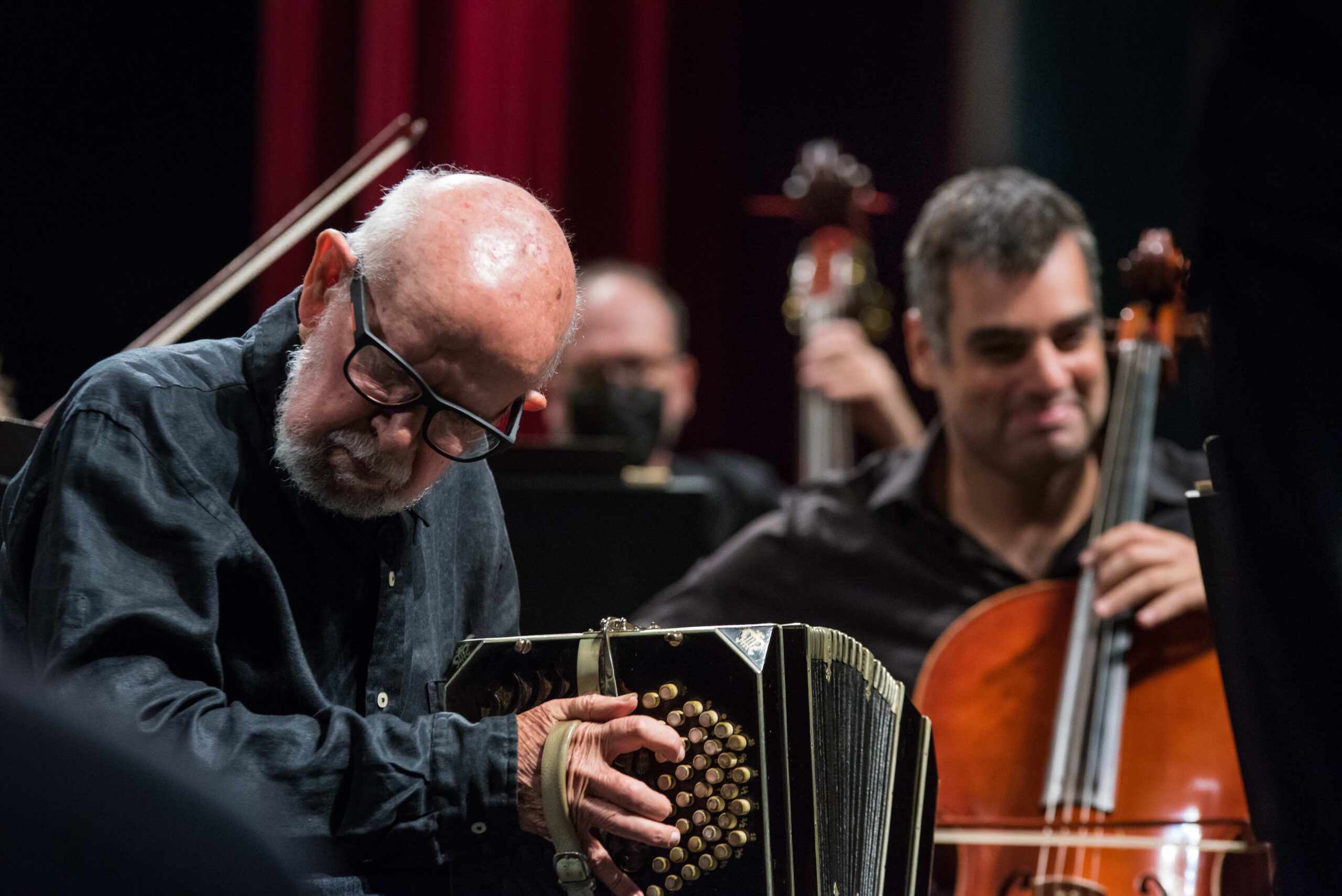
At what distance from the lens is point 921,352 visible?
2660mm

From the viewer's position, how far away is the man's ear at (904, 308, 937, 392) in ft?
8.58

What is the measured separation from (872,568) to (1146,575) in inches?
23.2

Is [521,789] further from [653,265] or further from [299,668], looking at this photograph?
[653,265]

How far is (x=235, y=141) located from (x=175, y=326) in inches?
98.2

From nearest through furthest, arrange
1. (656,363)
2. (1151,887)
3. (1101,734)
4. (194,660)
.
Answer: (194,660) → (1151,887) → (1101,734) → (656,363)

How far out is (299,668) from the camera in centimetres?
135

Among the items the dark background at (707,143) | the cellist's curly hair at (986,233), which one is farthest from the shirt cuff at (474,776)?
the dark background at (707,143)

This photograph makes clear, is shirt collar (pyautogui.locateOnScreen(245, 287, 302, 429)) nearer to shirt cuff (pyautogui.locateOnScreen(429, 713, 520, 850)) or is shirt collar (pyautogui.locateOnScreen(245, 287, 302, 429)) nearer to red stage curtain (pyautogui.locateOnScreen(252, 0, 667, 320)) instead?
shirt cuff (pyautogui.locateOnScreen(429, 713, 520, 850))

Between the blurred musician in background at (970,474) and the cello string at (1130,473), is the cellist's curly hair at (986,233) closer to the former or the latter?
the blurred musician in background at (970,474)

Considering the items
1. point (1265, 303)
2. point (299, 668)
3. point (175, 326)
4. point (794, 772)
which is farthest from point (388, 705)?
point (1265, 303)

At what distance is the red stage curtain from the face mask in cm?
95

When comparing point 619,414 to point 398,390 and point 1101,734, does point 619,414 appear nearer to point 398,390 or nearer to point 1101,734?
point 1101,734

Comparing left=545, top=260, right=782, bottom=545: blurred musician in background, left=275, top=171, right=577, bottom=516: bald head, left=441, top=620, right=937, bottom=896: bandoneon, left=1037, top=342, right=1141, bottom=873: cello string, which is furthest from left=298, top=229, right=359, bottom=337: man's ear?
left=545, top=260, right=782, bottom=545: blurred musician in background

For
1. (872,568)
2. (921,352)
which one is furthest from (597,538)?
(921,352)
